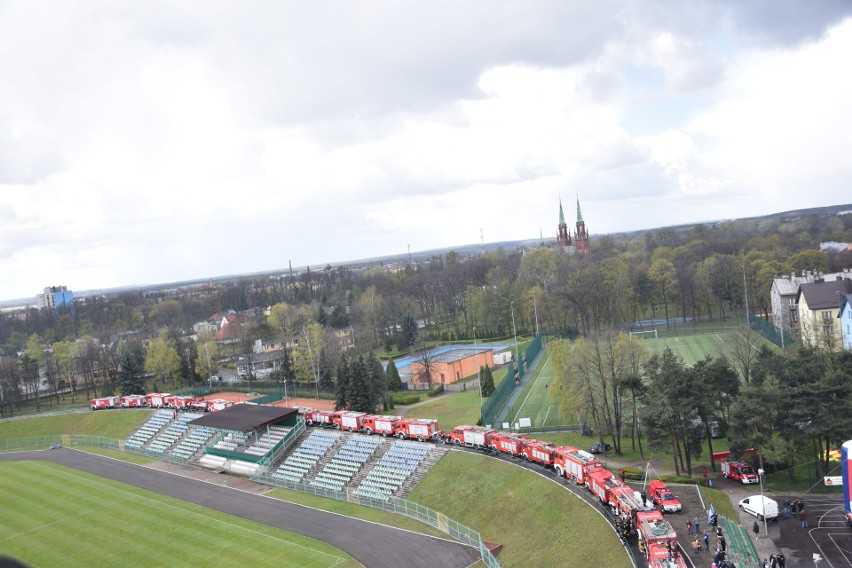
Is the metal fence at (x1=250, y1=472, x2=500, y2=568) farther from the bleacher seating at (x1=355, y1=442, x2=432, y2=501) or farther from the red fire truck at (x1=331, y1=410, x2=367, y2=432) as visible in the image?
the red fire truck at (x1=331, y1=410, x2=367, y2=432)

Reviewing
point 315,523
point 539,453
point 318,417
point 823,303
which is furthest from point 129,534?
point 823,303

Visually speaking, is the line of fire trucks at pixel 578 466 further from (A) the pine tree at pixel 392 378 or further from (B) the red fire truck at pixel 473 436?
(A) the pine tree at pixel 392 378

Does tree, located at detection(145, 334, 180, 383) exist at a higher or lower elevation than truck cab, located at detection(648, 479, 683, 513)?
higher

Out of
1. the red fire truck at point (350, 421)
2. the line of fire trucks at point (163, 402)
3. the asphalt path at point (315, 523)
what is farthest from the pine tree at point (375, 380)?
the asphalt path at point (315, 523)

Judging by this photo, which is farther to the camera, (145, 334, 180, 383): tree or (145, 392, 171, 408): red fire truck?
(145, 334, 180, 383): tree

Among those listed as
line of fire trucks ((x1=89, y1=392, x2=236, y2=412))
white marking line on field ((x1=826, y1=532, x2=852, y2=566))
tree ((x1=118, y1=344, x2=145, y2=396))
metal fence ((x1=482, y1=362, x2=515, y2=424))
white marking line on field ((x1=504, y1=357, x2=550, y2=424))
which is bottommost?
white marking line on field ((x1=826, y1=532, x2=852, y2=566))

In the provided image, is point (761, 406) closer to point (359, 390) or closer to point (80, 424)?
point (359, 390)

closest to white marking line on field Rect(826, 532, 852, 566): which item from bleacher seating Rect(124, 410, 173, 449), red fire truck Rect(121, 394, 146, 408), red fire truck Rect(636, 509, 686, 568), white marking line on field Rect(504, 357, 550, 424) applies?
red fire truck Rect(636, 509, 686, 568)

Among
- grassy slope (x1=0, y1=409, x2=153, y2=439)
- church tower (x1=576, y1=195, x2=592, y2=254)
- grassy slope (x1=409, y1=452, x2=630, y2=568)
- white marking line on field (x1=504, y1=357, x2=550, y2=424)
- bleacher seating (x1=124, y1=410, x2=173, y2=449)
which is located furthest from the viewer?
church tower (x1=576, y1=195, x2=592, y2=254)
